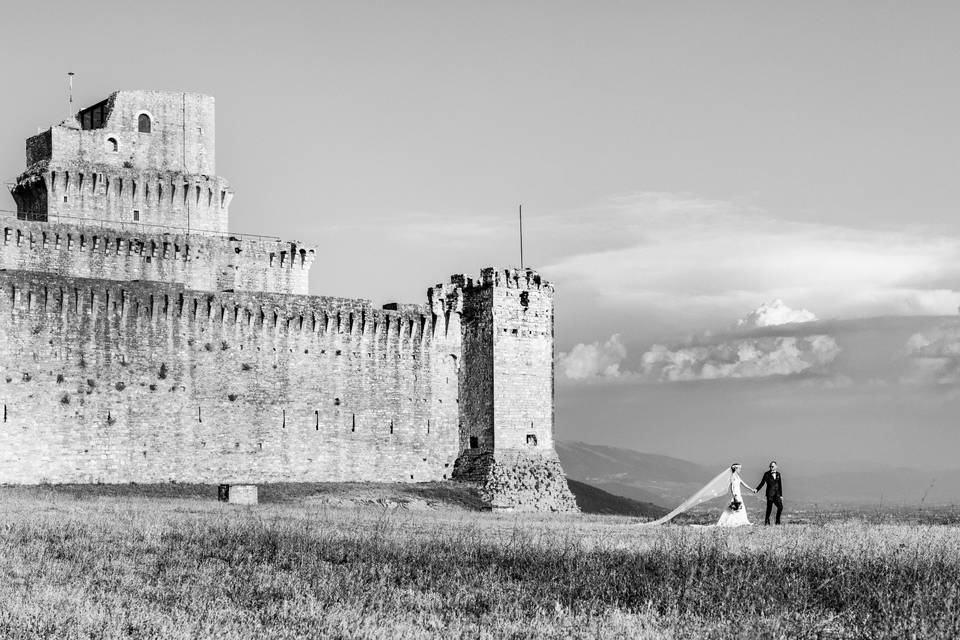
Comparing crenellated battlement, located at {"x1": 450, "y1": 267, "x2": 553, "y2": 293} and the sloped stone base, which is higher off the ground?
crenellated battlement, located at {"x1": 450, "y1": 267, "x2": 553, "y2": 293}

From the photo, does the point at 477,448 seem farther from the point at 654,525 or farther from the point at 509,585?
the point at 509,585

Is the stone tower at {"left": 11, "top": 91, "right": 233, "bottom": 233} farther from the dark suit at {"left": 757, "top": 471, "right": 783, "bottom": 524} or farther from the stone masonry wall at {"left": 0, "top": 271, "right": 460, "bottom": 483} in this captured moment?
the dark suit at {"left": 757, "top": 471, "right": 783, "bottom": 524}

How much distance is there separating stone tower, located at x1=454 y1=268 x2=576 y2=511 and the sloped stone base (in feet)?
0.13

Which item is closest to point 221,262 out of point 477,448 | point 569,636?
point 477,448

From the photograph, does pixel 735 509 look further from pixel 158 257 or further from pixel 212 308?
pixel 158 257

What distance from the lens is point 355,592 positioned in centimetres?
2080

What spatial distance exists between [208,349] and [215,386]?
54.1 inches

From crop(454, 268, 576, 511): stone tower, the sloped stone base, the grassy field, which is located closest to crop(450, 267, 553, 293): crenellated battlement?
crop(454, 268, 576, 511): stone tower

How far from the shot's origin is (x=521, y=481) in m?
55.1

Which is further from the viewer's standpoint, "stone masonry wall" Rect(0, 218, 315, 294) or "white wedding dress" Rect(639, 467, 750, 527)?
"stone masonry wall" Rect(0, 218, 315, 294)

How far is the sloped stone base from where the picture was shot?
178ft

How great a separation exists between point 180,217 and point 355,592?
40.2 m

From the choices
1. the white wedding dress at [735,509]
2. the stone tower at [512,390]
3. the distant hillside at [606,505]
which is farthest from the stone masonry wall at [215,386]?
the white wedding dress at [735,509]

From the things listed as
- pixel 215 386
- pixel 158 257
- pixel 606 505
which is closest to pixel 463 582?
pixel 215 386
